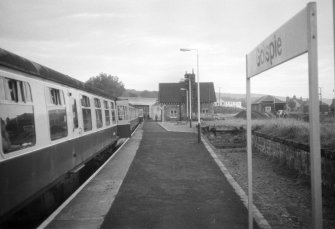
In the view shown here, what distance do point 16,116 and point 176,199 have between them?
3634mm

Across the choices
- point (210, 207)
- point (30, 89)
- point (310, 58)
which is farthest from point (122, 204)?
point (310, 58)

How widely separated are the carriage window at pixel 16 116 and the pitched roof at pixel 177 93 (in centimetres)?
5155

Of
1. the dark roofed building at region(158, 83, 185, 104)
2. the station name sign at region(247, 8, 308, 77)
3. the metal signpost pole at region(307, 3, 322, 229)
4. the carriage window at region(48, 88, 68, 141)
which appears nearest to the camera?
the metal signpost pole at region(307, 3, 322, 229)

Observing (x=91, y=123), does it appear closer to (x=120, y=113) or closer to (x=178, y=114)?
(x=120, y=113)

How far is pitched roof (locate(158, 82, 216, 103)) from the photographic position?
188ft

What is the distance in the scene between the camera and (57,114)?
6816 millimetres

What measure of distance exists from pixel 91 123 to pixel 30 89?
4769mm

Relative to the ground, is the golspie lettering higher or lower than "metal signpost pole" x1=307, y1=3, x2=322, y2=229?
higher

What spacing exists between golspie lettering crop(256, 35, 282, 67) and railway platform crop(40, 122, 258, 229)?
9.02 feet

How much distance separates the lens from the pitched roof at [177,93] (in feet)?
188

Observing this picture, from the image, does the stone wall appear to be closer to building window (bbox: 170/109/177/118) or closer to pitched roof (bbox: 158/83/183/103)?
building window (bbox: 170/109/177/118)

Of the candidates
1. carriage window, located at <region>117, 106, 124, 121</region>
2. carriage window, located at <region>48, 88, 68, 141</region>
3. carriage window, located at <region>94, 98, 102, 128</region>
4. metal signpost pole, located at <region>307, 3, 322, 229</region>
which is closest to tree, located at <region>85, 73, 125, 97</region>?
carriage window, located at <region>117, 106, 124, 121</region>

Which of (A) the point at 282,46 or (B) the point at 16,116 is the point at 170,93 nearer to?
(B) the point at 16,116

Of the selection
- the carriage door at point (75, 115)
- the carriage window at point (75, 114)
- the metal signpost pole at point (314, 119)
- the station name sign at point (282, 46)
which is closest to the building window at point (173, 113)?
the carriage door at point (75, 115)
